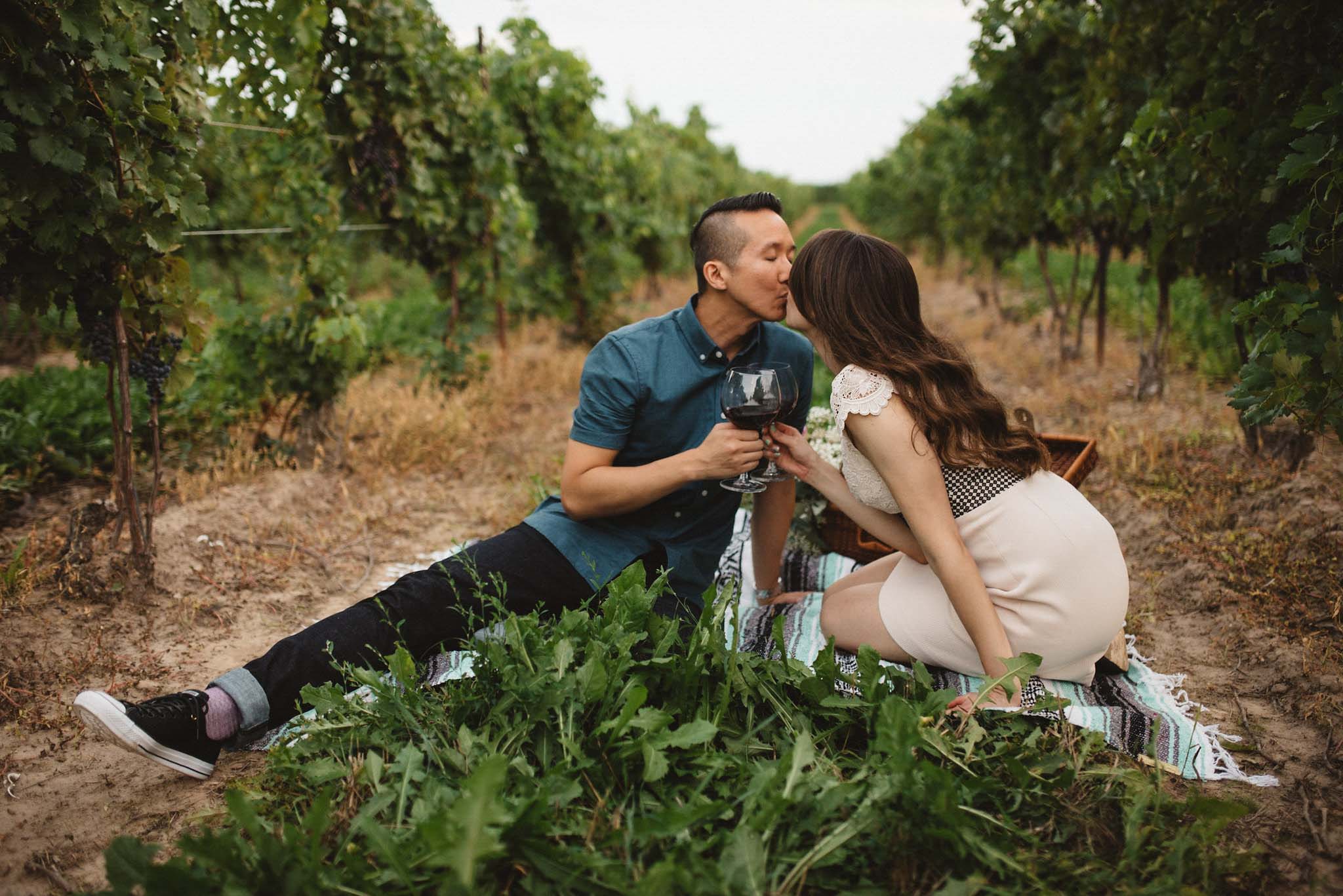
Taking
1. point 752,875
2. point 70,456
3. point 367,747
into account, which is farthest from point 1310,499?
point 70,456

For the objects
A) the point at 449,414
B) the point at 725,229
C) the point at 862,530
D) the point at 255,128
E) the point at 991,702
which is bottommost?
the point at 991,702

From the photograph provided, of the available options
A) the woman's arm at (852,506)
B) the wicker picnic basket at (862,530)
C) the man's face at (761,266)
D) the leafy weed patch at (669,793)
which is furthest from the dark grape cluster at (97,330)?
the wicker picnic basket at (862,530)

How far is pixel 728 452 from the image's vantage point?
7.84ft

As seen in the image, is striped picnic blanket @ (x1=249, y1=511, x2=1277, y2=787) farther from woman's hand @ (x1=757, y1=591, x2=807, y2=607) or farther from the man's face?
the man's face

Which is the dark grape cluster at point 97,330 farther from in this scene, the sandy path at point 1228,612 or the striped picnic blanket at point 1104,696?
the sandy path at point 1228,612

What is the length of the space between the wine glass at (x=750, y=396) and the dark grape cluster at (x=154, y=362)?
2.56 m

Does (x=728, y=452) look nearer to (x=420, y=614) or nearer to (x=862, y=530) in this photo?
(x=420, y=614)

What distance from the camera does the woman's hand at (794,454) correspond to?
2.56m

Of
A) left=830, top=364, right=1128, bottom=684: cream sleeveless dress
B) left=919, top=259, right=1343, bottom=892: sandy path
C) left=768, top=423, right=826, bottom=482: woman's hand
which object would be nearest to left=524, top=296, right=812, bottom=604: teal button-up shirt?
left=768, top=423, right=826, bottom=482: woman's hand

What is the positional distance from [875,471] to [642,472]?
726mm

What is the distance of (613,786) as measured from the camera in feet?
6.20

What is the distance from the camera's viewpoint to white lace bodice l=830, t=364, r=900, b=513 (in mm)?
2318

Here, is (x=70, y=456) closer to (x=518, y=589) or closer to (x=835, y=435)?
(x=518, y=589)

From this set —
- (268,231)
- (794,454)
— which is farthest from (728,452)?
(268,231)
